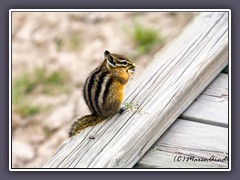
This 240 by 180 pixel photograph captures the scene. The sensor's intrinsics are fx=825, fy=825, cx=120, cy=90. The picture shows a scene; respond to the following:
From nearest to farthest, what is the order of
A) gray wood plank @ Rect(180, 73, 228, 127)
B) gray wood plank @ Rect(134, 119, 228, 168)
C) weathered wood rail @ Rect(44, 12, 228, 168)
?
weathered wood rail @ Rect(44, 12, 228, 168) → gray wood plank @ Rect(134, 119, 228, 168) → gray wood plank @ Rect(180, 73, 228, 127)

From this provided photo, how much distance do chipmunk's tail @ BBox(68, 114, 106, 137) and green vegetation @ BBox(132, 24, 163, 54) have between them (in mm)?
2072

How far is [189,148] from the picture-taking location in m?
3.92

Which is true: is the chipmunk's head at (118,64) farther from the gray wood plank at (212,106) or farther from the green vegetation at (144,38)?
the green vegetation at (144,38)

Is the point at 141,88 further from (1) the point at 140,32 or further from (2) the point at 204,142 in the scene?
(1) the point at 140,32

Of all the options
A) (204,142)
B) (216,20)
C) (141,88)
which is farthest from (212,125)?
(216,20)

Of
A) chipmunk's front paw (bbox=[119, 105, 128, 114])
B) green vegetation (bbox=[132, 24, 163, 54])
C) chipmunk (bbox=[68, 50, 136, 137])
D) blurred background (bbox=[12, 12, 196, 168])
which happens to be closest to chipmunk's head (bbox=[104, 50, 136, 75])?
chipmunk (bbox=[68, 50, 136, 137])

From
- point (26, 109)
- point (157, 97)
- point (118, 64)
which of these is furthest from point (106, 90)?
point (26, 109)

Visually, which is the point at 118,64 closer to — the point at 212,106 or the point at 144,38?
the point at 212,106

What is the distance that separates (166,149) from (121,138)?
0.25 m

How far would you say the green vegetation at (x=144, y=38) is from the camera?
600 centimetres

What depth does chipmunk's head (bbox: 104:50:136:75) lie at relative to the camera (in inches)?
154

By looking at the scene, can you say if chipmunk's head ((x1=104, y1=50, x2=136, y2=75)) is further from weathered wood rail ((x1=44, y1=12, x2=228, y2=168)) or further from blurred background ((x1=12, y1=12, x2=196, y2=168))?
blurred background ((x1=12, y1=12, x2=196, y2=168))

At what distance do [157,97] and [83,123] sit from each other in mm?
426

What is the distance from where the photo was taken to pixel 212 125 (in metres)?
4.07
